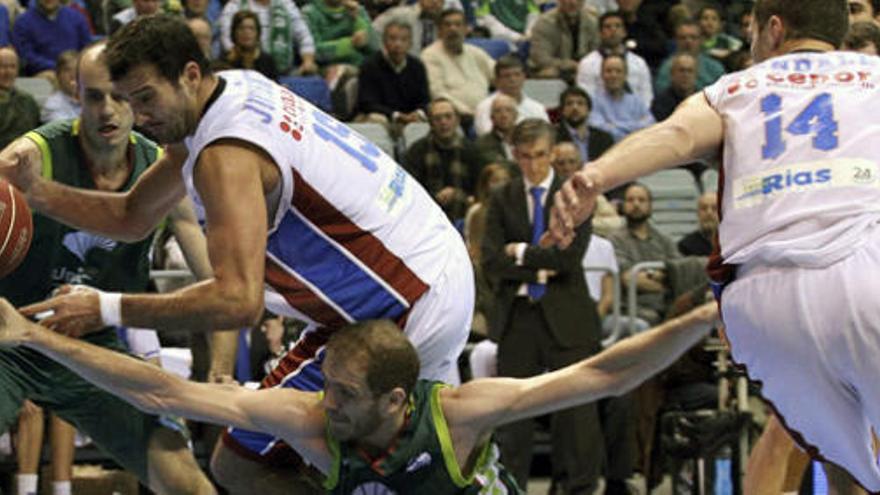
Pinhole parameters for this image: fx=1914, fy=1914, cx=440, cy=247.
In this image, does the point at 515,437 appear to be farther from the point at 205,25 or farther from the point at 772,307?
the point at 772,307

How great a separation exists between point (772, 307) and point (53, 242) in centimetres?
304

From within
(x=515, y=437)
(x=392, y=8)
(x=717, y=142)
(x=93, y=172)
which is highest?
(x=717, y=142)

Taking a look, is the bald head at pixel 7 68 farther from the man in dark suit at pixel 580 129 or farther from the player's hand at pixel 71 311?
the player's hand at pixel 71 311

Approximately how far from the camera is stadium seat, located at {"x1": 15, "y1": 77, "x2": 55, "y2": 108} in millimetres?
12750

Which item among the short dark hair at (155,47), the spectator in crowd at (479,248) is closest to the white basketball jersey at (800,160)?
the short dark hair at (155,47)

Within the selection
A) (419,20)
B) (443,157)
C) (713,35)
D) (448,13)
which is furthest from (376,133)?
(713,35)

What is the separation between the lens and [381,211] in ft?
19.5

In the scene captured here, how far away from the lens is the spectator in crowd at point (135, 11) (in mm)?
13113

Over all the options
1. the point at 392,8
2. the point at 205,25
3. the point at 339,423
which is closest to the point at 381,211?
the point at 339,423

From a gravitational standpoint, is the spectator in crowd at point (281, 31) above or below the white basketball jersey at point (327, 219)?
below

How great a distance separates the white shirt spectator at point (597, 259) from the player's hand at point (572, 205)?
596 cm

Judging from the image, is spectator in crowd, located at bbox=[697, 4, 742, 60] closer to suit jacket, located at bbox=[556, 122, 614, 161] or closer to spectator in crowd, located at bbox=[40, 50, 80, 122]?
suit jacket, located at bbox=[556, 122, 614, 161]

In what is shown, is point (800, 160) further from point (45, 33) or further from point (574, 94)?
point (45, 33)

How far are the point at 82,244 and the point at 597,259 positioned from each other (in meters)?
4.43
